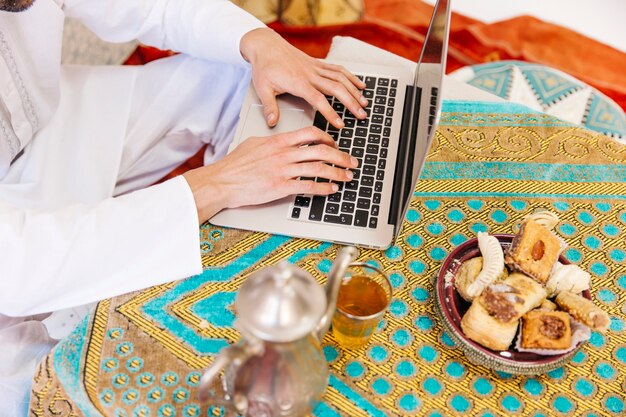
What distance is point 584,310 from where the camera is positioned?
799 mm

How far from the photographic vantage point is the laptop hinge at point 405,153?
102 cm

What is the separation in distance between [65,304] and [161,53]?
1.58m

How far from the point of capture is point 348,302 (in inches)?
33.3

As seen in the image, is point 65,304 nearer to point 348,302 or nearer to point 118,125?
point 348,302

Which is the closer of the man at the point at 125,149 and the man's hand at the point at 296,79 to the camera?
the man at the point at 125,149

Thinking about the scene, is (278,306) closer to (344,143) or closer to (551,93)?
(344,143)

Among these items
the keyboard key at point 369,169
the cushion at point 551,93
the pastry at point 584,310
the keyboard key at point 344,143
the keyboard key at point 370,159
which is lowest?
the pastry at point 584,310

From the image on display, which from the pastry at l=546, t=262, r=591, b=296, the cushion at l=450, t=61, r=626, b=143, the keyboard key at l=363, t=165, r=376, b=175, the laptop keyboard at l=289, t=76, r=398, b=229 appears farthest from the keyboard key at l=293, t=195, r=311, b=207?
the cushion at l=450, t=61, r=626, b=143

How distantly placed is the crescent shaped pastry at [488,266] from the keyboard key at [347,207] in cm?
23

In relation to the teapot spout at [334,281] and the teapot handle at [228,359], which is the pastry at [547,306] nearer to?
the teapot spout at [334,281]

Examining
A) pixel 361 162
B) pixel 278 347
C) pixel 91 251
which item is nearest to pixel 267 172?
pixel 361 162

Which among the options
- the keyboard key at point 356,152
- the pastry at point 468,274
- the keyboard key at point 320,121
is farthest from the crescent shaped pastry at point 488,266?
the keyboard key at point 320,121

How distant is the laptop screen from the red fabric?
1221mm

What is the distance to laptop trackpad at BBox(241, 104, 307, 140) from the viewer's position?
1174 millimetres
